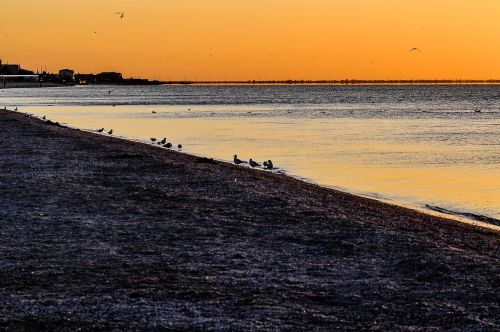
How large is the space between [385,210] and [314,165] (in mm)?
16703

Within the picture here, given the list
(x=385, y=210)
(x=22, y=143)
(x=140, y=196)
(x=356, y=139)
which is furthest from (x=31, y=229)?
(x=356, y=139)

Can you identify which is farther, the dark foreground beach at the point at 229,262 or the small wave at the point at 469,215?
the small wave at the point at 469,215

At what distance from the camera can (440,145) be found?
4688 centimetres

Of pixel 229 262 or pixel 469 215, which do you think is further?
pixel 469 215

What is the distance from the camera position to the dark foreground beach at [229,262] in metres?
8.07

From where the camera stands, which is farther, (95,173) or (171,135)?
(171,135)

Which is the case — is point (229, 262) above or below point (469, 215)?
above

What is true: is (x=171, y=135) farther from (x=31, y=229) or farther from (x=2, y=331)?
(x=2, y=331)

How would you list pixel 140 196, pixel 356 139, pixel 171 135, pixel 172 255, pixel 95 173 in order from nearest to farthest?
pixel 172 255, pixel 140 196, pixel 95 173, pixel 356 139, pixel 171 135

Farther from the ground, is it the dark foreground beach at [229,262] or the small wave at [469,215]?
the dark foreground beach at [229,262]

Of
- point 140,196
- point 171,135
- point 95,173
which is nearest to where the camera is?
point 140,196

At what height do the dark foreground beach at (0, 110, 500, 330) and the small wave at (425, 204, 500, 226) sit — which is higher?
the dark foreground beach at (0, 110, 500, 330)

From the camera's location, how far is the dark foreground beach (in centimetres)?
807

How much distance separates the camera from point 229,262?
10688 mm
